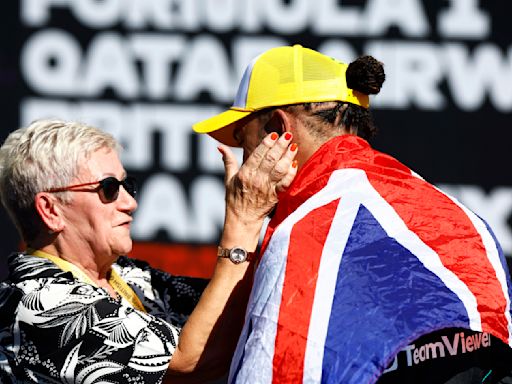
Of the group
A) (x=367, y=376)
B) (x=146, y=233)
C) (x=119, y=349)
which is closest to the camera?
(x=367, y=376)

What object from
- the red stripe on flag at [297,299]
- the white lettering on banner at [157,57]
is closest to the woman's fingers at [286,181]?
the red stripe on flag at [297,299]

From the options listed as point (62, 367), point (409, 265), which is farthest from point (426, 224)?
point (62, 367)

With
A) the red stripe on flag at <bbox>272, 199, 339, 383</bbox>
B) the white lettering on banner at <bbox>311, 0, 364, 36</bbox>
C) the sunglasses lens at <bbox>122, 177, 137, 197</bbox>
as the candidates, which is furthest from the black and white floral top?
the white lettering on banner at <bbox>311, 0, 364, 36</bbox>

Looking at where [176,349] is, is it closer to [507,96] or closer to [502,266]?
[502,266]

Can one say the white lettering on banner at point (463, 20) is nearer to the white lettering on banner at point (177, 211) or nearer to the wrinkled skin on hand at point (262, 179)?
the white lettering on banner at point (177, 211)

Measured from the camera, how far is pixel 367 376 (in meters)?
2.13

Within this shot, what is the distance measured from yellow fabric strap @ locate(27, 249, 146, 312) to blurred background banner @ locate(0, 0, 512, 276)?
1647 millimetres

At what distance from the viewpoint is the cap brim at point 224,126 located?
284 centimetres

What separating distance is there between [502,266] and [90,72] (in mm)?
2855

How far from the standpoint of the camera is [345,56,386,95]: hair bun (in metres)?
2.68

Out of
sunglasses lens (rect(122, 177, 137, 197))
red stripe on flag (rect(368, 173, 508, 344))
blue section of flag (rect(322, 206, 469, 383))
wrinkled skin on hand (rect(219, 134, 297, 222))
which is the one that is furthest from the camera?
sunglasses lens (rect(122, 177, 137, 197))

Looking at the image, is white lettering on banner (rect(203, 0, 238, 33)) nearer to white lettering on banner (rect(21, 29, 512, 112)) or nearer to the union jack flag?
white lettering on banner (rect(21, 29, 512, 112))

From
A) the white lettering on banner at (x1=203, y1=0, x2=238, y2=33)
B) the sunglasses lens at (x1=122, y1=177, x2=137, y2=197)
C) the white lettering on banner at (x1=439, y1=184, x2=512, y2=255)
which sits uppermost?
the white lettering on banner at (x1=203, y1=0, x2=238, y2=33)

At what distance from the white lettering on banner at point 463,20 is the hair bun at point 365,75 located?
2.21 m
